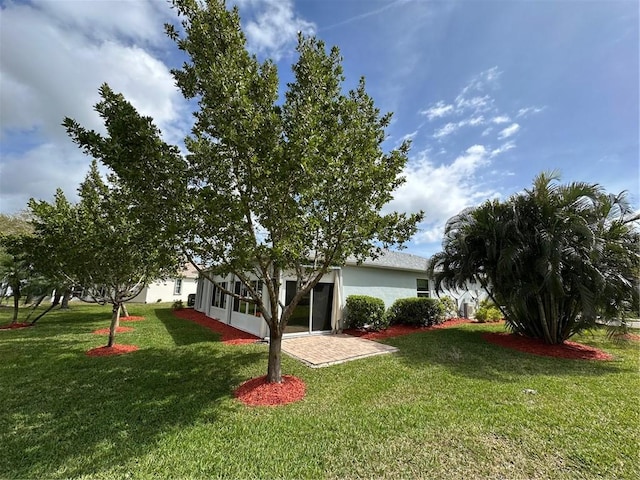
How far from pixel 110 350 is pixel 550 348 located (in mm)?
14808

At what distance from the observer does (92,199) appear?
9.60 meters

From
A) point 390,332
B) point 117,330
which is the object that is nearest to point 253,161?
point 390,332

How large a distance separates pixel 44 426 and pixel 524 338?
14.0m

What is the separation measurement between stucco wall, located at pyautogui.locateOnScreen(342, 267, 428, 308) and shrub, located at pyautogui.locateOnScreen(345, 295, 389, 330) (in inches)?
27.8

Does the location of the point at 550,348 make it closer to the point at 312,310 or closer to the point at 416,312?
the point at 416,312

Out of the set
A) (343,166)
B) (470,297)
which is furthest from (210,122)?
(470,297)

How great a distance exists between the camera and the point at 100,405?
17.3 ft

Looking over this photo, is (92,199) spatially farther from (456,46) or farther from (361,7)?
(456,46)

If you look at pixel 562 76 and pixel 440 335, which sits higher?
pixel 562 76

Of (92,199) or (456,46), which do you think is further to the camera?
(92,199)

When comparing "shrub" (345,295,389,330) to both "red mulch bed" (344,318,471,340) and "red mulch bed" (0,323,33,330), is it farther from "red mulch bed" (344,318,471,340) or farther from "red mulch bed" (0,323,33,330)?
"red mulch bed" (0,323,33,330)

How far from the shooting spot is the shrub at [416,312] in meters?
14.3

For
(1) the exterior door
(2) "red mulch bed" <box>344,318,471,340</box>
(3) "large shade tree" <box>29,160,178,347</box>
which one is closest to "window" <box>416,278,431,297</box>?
(2) "red mulch bed" <box>344,318,471,340</box>

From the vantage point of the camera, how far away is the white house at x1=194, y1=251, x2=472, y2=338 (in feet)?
40.7
